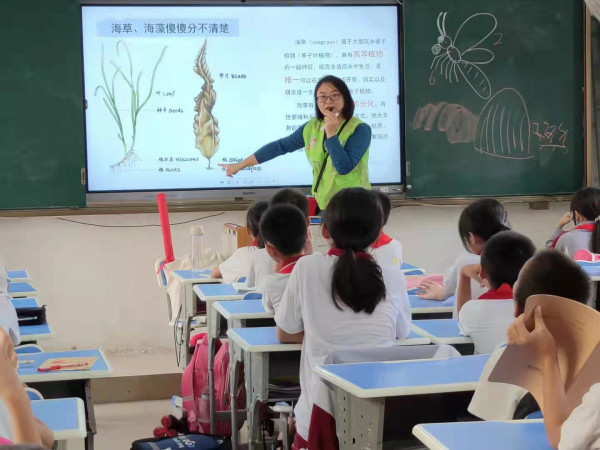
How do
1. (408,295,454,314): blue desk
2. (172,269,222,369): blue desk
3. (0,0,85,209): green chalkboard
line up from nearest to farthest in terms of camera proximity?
(408,295,454,314): blue desk < (172,269,222,369): blue desk < (0,0,85,209): green chalkboard

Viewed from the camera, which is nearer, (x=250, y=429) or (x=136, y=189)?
(x=250, y=429)

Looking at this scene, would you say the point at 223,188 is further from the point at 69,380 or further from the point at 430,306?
the point at 69,380

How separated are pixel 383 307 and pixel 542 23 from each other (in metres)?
4.26

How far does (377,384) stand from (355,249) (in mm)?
720

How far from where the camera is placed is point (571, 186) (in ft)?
21.5

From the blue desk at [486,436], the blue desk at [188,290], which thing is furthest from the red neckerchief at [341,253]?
the blue desk at [188,290]

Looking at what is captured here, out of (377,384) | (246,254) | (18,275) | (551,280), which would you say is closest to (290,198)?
(246,254)

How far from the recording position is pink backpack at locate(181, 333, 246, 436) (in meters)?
3.94

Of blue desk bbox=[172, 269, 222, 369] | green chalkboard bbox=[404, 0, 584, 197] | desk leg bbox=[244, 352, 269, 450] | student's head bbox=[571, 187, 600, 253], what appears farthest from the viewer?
green chalkboard bbox=[404, 0, 584, 197]

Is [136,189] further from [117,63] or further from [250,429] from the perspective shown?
[250,429]

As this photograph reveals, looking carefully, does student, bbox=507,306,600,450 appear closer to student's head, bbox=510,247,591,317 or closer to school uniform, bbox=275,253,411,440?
student's head, bbox=510,247,591,317

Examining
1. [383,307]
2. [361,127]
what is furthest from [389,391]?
[361,127]

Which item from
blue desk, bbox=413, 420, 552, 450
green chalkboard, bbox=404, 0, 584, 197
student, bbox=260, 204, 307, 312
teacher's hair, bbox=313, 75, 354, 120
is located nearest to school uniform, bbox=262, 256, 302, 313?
student, bbox=260, 204, 307, 312

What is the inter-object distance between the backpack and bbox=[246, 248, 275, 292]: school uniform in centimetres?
94
